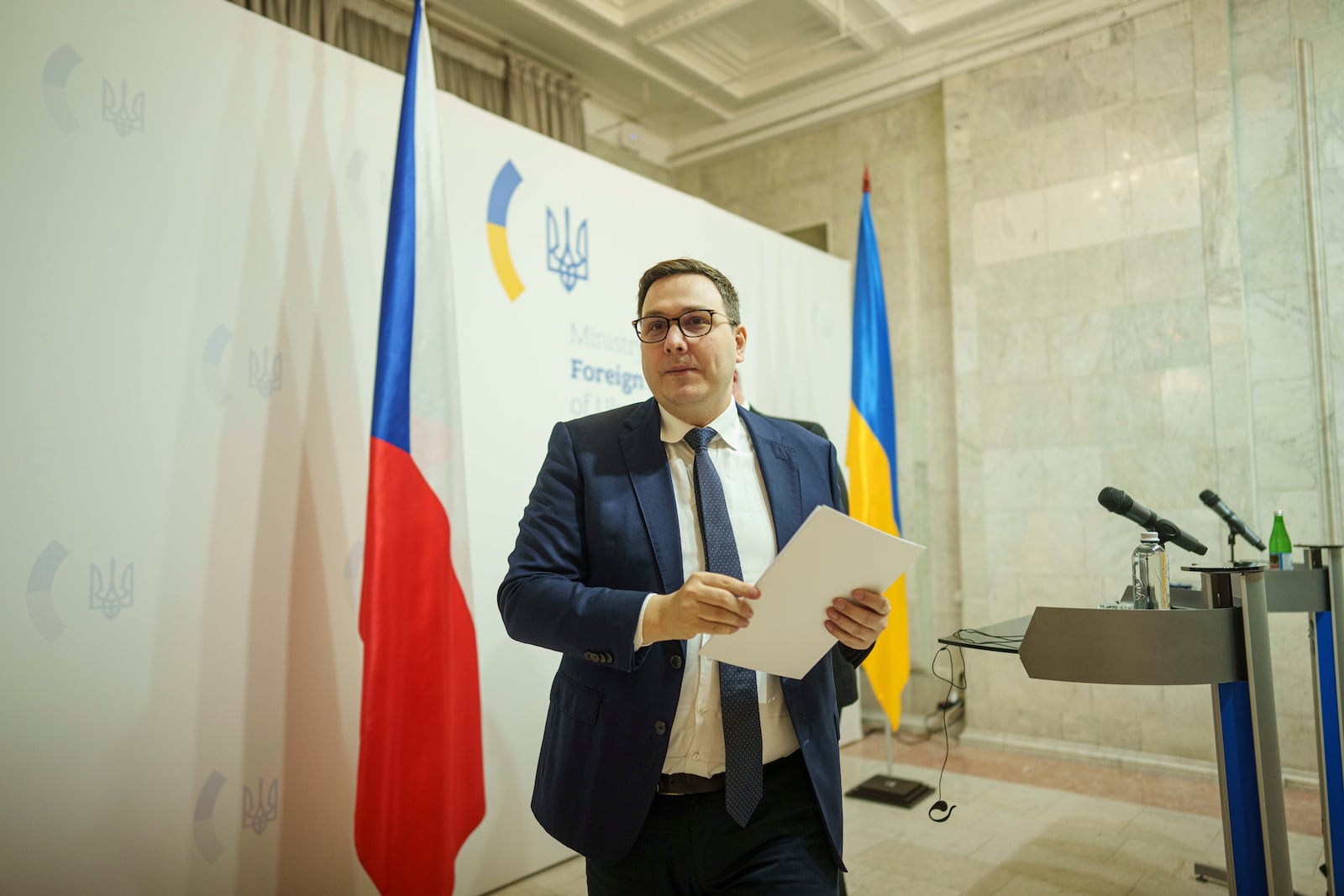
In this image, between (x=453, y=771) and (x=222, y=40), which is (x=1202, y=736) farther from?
(x=222, y=40)

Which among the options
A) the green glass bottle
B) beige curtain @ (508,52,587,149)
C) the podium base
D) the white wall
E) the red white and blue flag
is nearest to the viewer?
the white wall

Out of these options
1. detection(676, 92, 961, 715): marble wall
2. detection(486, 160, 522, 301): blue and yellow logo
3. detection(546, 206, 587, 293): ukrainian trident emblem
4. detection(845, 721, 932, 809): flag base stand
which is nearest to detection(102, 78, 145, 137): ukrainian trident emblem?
detection(486, 160, 522, 301): blue and yellow logo

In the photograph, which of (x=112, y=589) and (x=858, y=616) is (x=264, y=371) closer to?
(x=112, y=589)

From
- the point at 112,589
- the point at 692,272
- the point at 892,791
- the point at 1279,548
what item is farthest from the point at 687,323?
the point at 892,791

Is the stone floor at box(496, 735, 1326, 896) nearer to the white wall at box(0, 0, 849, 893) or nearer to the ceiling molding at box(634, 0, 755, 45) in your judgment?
the white wall at box(0, 0, 849, 893)

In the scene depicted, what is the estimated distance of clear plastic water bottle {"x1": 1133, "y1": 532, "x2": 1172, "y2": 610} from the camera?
86.6 inches

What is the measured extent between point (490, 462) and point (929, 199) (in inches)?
161

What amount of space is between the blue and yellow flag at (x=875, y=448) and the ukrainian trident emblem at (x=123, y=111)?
3.47m

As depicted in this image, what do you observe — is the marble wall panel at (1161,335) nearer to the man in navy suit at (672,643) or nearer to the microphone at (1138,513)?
the microphone at (1138,513)

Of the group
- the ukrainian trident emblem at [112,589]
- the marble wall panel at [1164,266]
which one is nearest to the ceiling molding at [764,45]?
the marble wall panel at [1164,266]

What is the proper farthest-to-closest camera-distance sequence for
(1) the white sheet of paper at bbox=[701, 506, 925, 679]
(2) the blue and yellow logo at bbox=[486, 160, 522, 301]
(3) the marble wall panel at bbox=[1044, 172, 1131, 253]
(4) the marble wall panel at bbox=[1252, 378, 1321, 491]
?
(3) the marble wall panel at bbox=[1044, 172, 1131, 253] < (4) the marble wall panel at bbox=[1252, 378, 1321, 491] < (2) the blue and yellow logo at bbox=[486, 160, 522, 301] < (1) the white sheet of paper at bbox=[701, 506, 925, 679]

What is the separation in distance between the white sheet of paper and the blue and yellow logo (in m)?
2.52

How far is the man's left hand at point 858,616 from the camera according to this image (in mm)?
1392

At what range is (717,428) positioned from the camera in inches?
67.1
